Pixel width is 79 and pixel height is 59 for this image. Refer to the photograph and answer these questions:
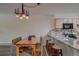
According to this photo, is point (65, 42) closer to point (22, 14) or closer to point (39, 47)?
point (39, 47)

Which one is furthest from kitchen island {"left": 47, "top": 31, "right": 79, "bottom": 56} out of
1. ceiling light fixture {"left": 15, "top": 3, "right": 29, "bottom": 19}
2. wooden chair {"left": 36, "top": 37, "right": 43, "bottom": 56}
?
ceiling light fixture {"left": 15, "top": 3, "right": 29, "bottom": 19}

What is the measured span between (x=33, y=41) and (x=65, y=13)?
906mm

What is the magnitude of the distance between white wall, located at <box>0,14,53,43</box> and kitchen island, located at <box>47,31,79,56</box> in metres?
0.28

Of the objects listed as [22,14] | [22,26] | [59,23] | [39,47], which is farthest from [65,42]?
[22,26]

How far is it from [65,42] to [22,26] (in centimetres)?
149

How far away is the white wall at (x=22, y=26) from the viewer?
348 centimetres

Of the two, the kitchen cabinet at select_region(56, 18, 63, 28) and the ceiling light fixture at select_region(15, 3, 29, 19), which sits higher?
the ceiling light fixture at select_region(15, 3, 29, 19)

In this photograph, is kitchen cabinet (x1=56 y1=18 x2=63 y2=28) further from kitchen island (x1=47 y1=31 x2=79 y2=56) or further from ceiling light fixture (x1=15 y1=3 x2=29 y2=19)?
ceiling light fixture (x1=15 y1=3 x2=29 y2=19)

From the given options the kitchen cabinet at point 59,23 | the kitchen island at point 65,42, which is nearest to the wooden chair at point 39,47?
the kitchen island at point 65,42

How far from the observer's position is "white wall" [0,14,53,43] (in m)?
3.48

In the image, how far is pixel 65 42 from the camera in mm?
2426

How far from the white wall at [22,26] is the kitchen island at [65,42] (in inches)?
10.9

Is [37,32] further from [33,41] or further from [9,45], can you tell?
[9,45]

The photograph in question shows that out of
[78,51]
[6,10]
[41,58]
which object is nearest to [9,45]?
[6,10]
